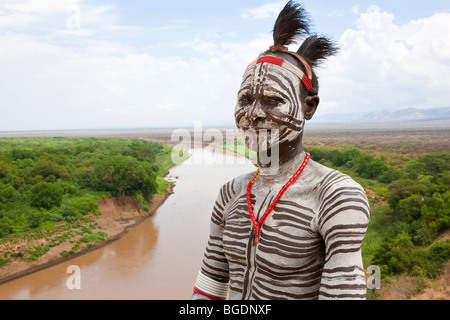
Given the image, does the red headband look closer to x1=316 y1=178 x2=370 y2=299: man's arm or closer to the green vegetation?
x1=316 y1=178 x2=370 y2=299: man's arm

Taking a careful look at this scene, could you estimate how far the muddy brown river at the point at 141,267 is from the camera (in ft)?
56.3

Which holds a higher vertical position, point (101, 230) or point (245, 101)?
point (245, 101)

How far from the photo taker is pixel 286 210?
234 centimetres

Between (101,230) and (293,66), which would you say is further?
(101,230)

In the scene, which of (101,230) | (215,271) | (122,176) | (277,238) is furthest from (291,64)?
(122,176)

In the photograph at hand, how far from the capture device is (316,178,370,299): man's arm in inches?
78.8

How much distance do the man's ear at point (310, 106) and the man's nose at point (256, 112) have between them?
0.30 m

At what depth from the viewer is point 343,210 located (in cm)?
210

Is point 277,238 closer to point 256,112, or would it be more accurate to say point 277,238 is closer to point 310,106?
point 256,112

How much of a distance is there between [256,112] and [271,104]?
113 mm

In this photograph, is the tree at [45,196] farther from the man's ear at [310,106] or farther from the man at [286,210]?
the man's ear at [310,106]

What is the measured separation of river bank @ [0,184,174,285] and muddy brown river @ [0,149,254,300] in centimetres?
44

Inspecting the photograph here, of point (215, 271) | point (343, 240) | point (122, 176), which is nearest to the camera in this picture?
point (343, 240)
